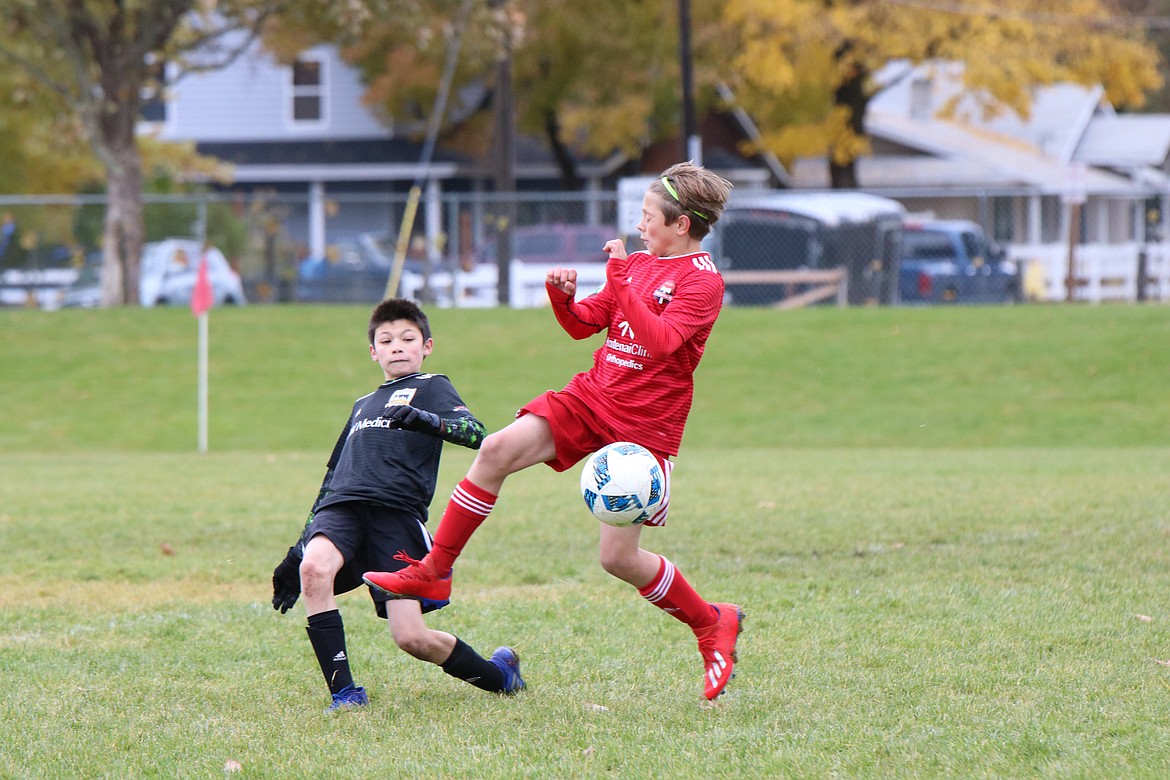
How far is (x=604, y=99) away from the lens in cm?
3488

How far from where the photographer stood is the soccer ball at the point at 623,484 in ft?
16.2

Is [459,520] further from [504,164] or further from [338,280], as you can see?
[504,164]

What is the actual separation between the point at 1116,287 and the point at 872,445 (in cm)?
1208

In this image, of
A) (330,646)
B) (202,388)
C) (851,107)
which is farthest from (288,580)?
(851,107)

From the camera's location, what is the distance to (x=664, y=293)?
5.11 metres

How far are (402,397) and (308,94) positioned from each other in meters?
34.7

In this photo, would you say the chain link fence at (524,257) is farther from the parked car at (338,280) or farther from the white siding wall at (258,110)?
the white siding wall at (258,110)

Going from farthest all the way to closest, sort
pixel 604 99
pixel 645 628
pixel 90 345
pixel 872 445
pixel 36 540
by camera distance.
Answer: pixel 604 99 → pixel 90 345 → pixel 872 445 → pixel 36 540 → pixel 645 628

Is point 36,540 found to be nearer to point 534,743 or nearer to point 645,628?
point 645,628

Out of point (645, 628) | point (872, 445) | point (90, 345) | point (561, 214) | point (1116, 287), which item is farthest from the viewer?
point (561, 214)

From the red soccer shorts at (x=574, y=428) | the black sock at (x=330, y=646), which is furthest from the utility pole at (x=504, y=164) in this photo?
the black sock at (x=330, y=646)

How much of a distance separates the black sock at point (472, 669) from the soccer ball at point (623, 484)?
2.44 feet

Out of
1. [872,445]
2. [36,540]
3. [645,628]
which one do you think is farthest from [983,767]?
[872,445]

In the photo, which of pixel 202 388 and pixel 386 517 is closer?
pixel 386 517
